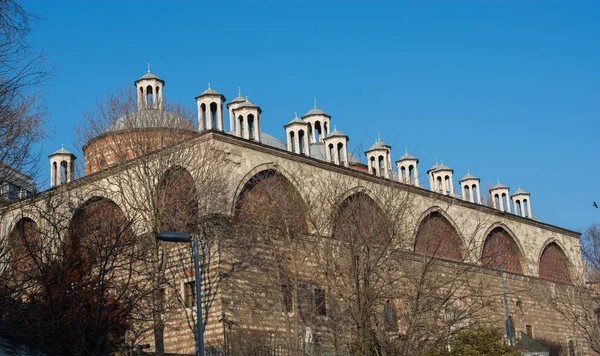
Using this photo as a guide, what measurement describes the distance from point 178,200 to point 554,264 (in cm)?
2391

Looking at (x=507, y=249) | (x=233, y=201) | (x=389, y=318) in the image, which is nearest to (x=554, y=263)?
(x=507, y=249)

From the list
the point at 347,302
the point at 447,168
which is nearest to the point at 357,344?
the point at 347,302

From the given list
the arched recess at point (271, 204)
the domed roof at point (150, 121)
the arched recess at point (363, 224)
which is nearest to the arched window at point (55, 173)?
the domed roof at point (150, 121)

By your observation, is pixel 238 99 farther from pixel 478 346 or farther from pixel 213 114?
pixel 478 346

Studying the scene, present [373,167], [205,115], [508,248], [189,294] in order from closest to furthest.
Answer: [189,294] < [205,115] < [373,167] < [508,248]

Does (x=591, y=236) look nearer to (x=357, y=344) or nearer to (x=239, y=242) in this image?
(x=239, y=242)

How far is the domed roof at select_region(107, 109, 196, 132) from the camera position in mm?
25078

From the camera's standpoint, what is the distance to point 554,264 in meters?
41.3

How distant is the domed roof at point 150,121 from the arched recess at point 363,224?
356 inches

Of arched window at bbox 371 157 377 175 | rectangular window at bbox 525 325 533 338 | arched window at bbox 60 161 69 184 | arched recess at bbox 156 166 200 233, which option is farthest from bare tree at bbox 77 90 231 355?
rectangular window at bbox 525 325 533 338

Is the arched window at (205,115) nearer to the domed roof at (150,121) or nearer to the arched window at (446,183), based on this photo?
the domed roof at (150,121)

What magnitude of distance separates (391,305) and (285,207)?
21.4 ft

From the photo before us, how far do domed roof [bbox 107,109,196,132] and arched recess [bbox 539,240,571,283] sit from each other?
21719 mm

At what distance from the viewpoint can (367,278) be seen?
14.4 m
